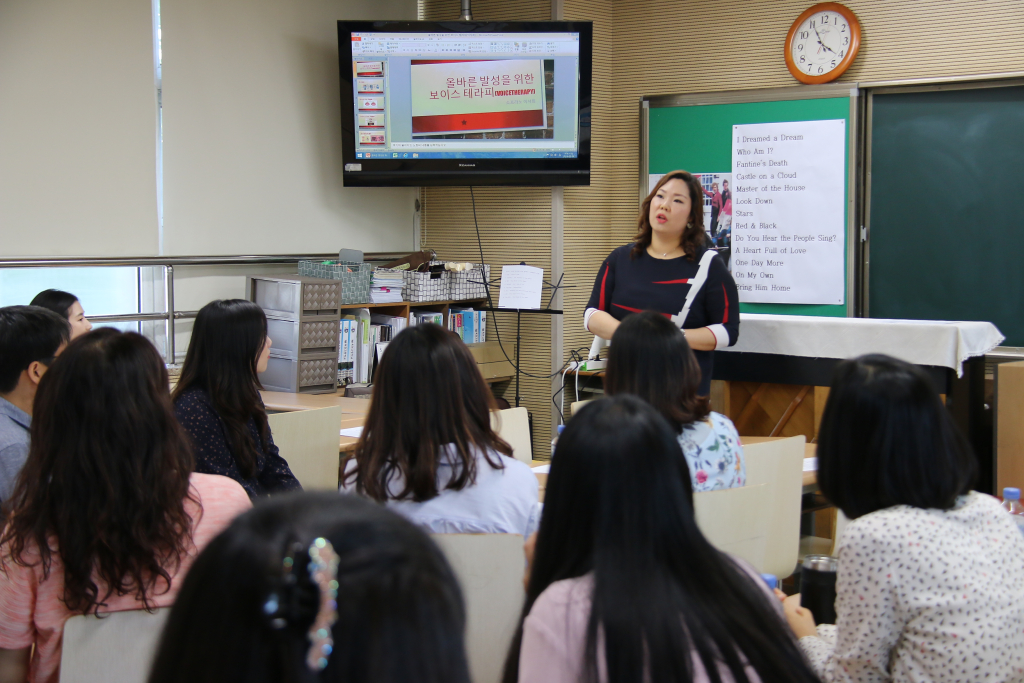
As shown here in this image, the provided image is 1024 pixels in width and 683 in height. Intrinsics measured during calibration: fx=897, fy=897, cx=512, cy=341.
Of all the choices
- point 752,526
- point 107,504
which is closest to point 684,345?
point 752,526

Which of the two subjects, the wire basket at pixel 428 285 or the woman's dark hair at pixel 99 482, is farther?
the wire basket at pixel 428 285

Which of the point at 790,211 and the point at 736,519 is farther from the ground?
the point at 790,211

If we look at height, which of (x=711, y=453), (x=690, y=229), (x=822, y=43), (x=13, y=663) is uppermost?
(x=822, y=43)

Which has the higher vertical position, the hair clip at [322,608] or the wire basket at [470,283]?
the wire basket at [470,283]

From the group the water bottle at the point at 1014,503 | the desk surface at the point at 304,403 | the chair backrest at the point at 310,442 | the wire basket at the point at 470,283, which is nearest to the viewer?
the water bottle at the point at 1014,503

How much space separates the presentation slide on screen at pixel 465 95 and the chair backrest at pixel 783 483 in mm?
3281

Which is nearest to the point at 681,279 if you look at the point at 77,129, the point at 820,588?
the point at 820,588

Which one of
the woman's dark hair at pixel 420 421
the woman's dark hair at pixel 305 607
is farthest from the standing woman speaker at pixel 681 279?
the woman's dark hair at pixel 305 607

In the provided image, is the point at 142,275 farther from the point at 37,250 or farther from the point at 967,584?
the point at 967,584

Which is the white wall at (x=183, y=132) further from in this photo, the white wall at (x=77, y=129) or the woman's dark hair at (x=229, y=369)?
the woman's dark hair at (x=229, y=369)

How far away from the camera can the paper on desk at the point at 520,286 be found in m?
5.27

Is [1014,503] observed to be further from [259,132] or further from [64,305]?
[259,132]

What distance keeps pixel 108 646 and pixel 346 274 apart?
145 inches

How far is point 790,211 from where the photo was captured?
5.26 meters
